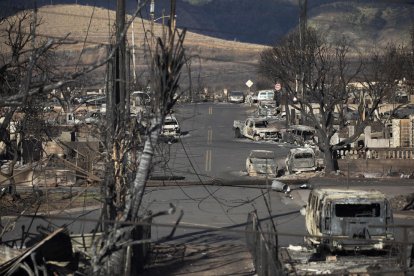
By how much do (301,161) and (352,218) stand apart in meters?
22.4

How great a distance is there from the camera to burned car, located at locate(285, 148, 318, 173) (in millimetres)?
43781

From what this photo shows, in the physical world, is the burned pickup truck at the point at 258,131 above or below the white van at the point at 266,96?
below

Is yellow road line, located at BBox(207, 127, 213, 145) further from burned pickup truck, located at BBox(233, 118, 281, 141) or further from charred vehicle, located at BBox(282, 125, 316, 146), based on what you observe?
charred vehicle, located at BBox(282, 125, 316, 146)

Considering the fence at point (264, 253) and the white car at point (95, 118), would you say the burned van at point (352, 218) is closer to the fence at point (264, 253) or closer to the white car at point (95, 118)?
the fence at point (264, 253)

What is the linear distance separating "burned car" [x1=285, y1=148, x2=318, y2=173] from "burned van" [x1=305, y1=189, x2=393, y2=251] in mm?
21491

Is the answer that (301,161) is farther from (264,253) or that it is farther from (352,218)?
(264,253)

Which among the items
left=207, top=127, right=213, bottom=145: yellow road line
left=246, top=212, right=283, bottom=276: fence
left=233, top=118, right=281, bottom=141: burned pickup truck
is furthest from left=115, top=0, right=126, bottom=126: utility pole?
left=233, top=118, right=281, bottom=141: burned pickup truck

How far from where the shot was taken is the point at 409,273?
17625mm

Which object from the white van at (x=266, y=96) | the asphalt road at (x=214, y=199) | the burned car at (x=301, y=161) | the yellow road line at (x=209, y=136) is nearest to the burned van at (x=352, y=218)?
the asphalt road at (x=214, y=199)

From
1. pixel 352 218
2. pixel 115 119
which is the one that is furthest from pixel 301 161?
pixel 115 119

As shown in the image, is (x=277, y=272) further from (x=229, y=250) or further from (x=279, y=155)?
(x=279, y=155)

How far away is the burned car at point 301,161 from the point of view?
4378cm

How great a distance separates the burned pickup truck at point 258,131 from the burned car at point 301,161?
1485 centimetres

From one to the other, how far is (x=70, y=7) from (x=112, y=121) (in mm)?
132662
